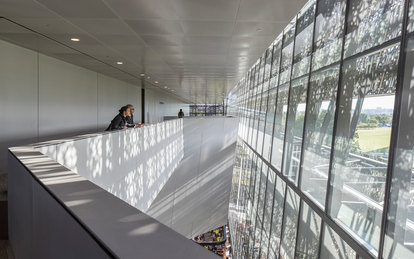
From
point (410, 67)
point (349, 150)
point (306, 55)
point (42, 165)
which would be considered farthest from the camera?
point (306, 55)

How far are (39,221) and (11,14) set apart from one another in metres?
4.72

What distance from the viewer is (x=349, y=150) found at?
4.93 meters

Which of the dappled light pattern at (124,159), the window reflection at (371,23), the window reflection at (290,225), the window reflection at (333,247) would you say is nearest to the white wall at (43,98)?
the dappled light pattern at (124,159)

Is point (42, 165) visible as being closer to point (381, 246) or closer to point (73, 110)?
point (381, 246)

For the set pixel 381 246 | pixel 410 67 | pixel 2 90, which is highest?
pixel 410 67

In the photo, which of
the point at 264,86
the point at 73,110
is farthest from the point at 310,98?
the point at 73,110

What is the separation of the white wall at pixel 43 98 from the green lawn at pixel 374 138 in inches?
312

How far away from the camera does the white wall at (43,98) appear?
24.1 feet

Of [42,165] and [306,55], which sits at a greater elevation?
[306,55]

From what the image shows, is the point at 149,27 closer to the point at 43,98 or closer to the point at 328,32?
the point at 328,32

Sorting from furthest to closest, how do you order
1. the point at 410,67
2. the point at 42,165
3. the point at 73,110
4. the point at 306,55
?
1. the point at 73,110
2. the point at 306,55
3. the point at 410,67
4. the point at 42,165

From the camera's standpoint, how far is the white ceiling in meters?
4.78

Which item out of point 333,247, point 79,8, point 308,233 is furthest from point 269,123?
point 79,8

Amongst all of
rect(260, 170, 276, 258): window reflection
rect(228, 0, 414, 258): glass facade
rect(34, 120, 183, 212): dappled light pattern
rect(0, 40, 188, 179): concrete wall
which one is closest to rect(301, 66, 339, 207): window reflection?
rect(228, 0, 414, 258): glass facade
